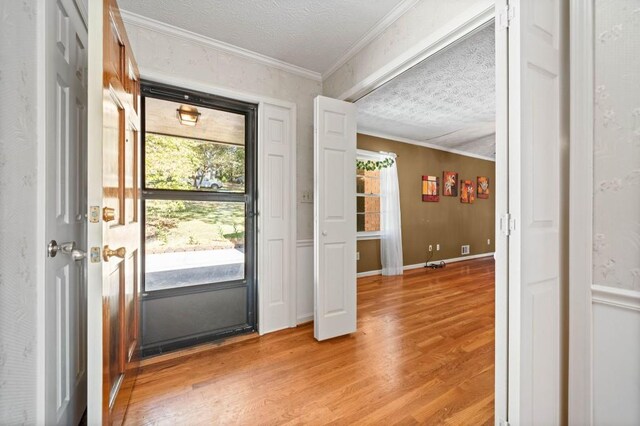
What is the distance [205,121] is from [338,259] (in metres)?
1.76

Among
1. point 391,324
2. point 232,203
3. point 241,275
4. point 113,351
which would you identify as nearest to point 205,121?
point 232,203

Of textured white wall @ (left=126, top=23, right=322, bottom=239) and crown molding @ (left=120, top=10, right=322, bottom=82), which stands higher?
crown molding @ (left=120, top=10, right=322, bottom=82)

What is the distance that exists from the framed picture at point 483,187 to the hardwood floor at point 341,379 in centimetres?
449

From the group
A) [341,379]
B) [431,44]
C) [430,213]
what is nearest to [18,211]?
[341,379]

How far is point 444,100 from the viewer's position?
346 cm

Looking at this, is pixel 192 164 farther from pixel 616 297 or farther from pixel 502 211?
pixel 616 297

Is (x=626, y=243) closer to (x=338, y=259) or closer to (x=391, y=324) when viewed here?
(x=338, y=259)

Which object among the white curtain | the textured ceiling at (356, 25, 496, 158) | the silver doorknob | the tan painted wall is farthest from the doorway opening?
the white curtain

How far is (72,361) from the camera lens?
1282 millimetres

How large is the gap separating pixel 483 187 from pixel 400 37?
5.76 meters

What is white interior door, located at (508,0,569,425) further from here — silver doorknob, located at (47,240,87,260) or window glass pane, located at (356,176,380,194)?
window glass pane, located at (356,176,380,194)

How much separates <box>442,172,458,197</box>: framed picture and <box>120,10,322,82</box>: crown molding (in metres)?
4.06

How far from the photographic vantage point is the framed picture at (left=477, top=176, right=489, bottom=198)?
6445mm

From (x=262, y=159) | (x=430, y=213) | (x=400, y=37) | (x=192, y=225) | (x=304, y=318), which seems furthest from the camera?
(x=430, y=213)
